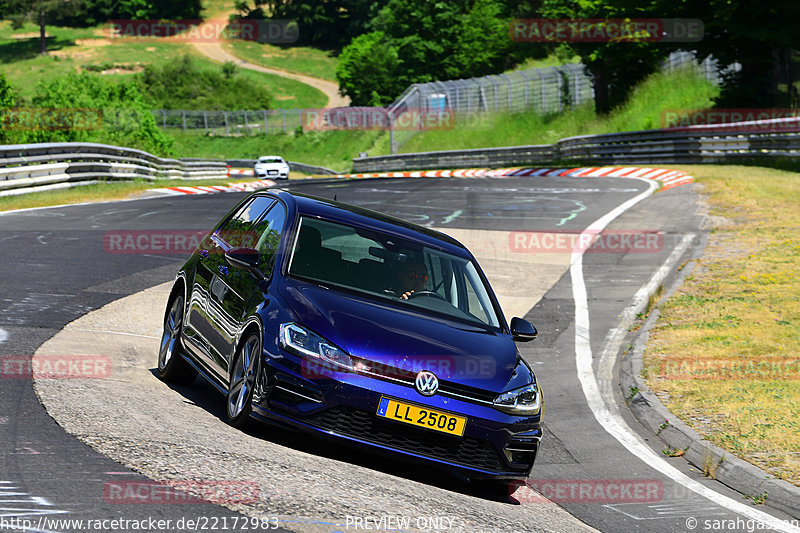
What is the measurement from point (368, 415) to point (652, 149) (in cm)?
3272

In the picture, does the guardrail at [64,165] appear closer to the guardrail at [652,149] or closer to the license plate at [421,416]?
the guardrail at [652,149]

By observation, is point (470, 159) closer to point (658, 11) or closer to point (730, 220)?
point (658, 11)

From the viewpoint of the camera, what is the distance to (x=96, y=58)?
12594 cm

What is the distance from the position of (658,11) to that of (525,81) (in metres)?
14.5

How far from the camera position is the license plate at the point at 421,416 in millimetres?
6379

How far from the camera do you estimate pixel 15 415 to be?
257 inches

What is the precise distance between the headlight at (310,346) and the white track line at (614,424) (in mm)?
2951

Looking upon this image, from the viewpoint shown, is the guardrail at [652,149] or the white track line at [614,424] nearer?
the white track line at [614,424]

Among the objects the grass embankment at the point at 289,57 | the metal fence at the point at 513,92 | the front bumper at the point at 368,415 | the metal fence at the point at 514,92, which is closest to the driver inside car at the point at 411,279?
the front bumper at the point at 368,415

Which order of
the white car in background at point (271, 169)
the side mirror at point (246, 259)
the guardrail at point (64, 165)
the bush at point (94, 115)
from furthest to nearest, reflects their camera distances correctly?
the white car in background at point (271, 169) → the bush at point (94, 115) → the guardrail at point (64, 165) → the side mirror at point (246, 259)

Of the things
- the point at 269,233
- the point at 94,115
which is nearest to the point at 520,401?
the point at 269,233

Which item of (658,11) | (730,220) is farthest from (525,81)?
(730,220)

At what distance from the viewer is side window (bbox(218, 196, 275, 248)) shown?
8.38m

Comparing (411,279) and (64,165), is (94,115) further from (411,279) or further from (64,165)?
(411,279)
